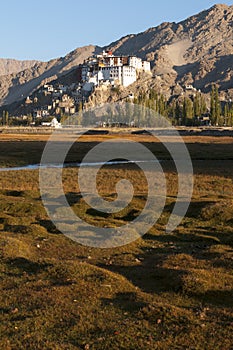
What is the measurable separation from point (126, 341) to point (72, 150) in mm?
94458

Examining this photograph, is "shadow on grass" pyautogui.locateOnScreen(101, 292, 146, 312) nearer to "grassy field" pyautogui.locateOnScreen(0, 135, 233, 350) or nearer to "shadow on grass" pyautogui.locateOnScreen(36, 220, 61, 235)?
"grassy field" pyautogui.locateOnScreen(0, 135, 233, 350)

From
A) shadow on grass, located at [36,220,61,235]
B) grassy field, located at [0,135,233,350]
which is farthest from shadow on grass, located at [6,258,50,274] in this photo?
shadow on grass, located at [36,220,61,235]

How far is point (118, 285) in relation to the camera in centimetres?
2152

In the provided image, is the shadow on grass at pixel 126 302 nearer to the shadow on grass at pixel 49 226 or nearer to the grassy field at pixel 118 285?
the grassy field at pixel 118 285

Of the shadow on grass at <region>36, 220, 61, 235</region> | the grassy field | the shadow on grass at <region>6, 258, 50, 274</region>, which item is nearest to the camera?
the grassy field

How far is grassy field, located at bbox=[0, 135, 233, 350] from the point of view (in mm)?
16344

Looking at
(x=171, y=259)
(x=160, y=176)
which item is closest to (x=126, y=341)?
(x=171, y=259)

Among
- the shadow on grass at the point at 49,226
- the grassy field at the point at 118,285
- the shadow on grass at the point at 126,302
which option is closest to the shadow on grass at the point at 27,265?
the grassy field at the point at 118,285

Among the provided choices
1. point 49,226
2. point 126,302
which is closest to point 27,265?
point 126,302

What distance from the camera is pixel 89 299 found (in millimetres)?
19812

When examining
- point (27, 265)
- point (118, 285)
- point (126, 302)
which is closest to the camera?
point (126, 302)

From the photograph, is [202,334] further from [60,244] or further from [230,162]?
[230,162]

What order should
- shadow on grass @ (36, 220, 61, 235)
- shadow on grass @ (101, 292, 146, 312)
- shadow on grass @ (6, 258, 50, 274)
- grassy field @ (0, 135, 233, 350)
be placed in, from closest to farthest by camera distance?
1. grassy field @ (0, 135, 233, 350)
2. shadow on grass @ (101, 292, 146, 312)
3. shadow on grass @ (6, 258, 50, 274)
4. shadow on grass @ (36, 220, 61, 235)

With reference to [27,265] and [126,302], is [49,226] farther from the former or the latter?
[126,302]
